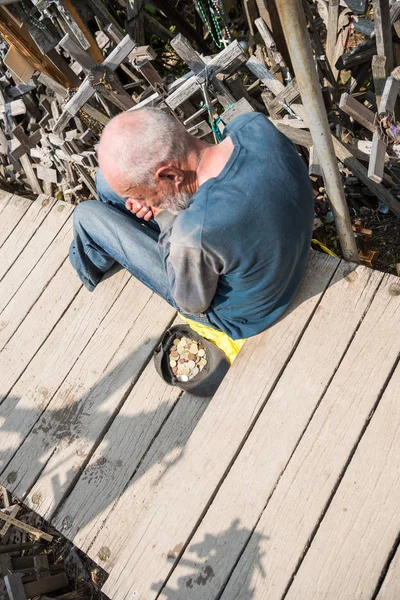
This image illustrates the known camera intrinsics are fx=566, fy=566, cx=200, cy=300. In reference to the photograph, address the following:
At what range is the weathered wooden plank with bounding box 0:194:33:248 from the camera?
13.2 ft

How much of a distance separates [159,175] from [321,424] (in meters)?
1.27

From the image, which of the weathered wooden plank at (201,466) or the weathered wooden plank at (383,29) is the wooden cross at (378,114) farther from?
the weathered wooden plank at (201,466)

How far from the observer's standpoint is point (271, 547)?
2.32 meters

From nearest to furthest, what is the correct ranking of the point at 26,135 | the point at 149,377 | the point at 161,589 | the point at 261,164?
the point at 261,164 < the point at 161,589 < the point at 149,377 < the point at 26,135

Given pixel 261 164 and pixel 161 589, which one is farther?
pixel 161 589

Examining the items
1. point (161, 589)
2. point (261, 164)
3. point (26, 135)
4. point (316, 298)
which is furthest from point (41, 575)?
point (26, 135)

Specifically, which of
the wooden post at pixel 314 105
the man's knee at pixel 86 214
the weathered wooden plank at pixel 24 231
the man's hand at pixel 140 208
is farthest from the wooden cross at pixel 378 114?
the weathered wooden plank at pixel 24 231

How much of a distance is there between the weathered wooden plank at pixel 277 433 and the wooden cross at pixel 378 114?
1.90 feet

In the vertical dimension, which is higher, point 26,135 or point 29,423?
point 26,135

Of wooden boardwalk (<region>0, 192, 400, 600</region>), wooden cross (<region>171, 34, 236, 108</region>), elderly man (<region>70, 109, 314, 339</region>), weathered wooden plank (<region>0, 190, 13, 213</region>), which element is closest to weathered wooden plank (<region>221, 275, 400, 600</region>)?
wooden boardwalk (<region>0, 192, 400, 600</region>)

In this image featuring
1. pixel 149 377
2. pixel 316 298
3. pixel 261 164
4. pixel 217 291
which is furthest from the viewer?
pixel 149 377

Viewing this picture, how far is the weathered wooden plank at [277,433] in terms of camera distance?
2.37 metres

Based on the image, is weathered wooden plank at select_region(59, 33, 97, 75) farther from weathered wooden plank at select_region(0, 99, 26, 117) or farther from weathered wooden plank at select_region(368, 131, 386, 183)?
weathered wooden plank at select_region(368, 131, 386, 183)

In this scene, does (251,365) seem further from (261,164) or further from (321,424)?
(261,164)
